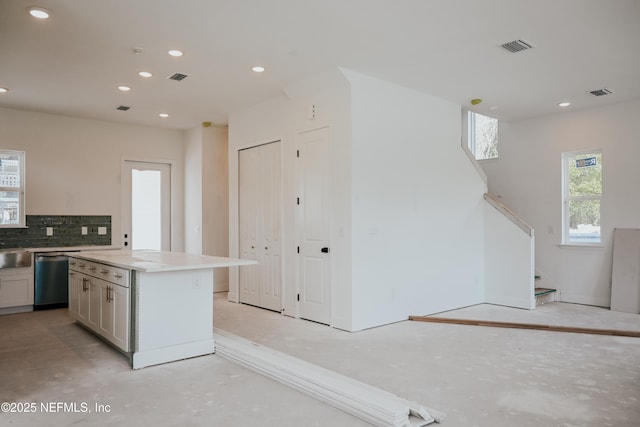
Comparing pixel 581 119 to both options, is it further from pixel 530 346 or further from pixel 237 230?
pixel 237 230

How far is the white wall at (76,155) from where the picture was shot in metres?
6.75

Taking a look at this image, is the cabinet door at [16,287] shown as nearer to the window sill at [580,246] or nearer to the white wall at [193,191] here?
the white wall at [193,191]

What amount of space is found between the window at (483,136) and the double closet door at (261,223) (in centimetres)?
428

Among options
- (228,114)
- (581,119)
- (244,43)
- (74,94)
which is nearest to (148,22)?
(244,43)

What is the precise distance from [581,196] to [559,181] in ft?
1.27

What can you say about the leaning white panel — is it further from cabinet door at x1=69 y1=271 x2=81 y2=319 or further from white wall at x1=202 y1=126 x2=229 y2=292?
white wall at x1=202 y1=126 x2=229 y2=292

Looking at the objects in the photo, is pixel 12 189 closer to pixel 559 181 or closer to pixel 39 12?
pixel 39 12

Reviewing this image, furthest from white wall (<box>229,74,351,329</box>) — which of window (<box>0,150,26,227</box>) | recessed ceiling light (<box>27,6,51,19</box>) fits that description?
window (<box>0,150,26,227</box>)

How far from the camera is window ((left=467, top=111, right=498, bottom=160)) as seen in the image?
27.2 ft

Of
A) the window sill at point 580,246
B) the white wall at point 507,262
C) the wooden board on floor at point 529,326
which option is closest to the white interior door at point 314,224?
the wooden board on floor at point 529,326

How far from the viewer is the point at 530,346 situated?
174 inches

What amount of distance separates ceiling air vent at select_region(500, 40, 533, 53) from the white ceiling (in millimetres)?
79

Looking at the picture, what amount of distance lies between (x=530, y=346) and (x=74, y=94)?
20.4 feet

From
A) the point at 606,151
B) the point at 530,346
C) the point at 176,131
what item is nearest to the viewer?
the point at 530,346
